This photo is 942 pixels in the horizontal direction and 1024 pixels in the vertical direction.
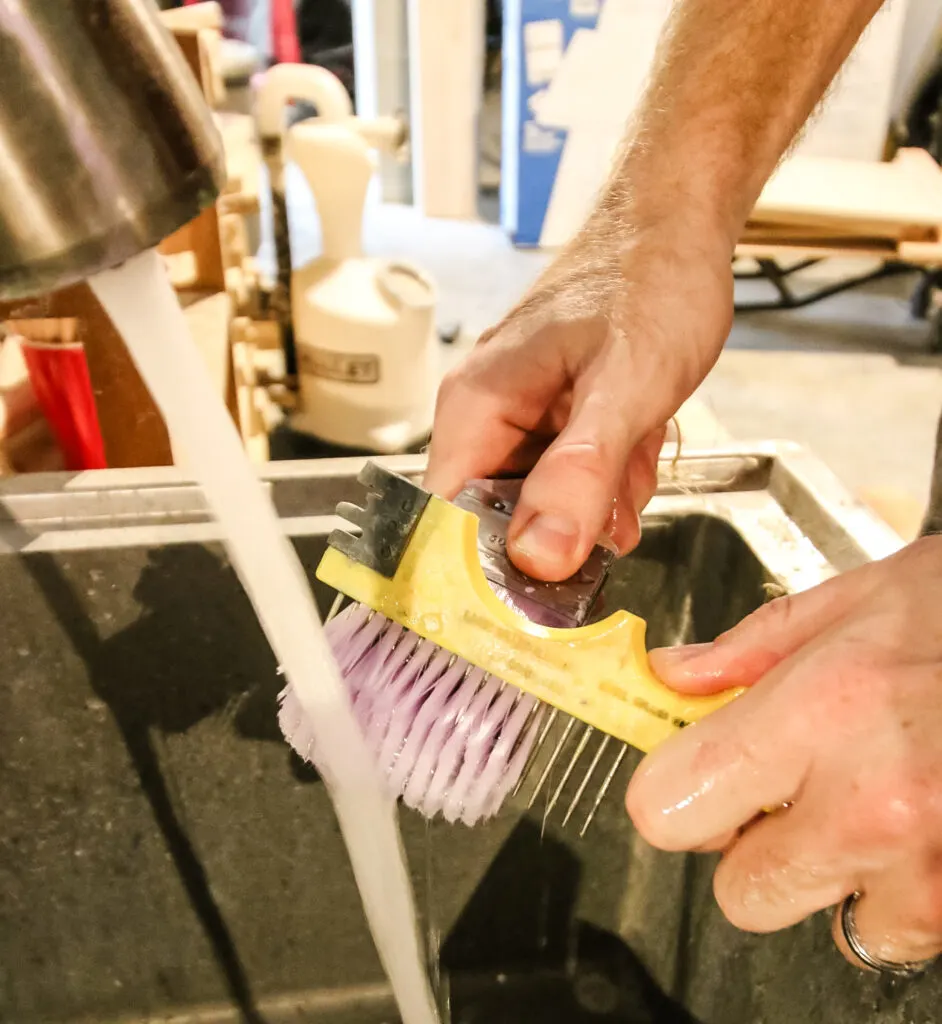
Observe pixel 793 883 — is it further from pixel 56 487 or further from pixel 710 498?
pixel 56 487

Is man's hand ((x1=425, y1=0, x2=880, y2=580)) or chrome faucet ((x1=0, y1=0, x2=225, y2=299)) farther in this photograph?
man's hand ((x1=425, y1=0, x2=880, y2=580))

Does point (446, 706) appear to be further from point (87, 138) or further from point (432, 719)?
point (87, 138)

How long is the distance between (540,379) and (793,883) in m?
0.28

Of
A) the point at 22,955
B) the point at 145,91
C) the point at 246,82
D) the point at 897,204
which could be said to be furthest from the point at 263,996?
the point at 897,204

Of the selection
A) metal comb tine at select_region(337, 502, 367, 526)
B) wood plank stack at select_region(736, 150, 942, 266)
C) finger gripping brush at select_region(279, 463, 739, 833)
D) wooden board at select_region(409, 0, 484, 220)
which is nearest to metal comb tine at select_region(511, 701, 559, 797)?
finger gripping brush at select_region(279, 463, 739, 833)

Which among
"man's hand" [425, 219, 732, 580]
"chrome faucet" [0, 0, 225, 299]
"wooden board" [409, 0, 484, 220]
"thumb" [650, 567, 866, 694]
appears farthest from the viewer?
"wooden board" [409, 0, 484, 220]

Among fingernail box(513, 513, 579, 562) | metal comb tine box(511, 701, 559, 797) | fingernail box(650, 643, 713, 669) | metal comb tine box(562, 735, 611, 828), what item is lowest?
metal comb tine box(562, 735, 611, 828)

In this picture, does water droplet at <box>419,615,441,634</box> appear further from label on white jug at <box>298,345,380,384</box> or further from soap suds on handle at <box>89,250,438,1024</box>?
label on white jug at <box>298,345,380,384</box>

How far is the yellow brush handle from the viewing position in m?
0.36

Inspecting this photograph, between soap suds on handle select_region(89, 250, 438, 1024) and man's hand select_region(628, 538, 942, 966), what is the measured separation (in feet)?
0.45

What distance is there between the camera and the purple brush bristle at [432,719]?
15.8 inches

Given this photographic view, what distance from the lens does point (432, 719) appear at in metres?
0.41

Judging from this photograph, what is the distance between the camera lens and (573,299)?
52cm

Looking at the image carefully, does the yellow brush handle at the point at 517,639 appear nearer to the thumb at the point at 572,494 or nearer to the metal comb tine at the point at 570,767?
the thumb at the point at 572,494
